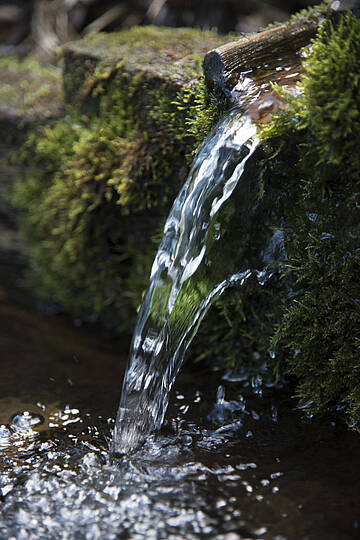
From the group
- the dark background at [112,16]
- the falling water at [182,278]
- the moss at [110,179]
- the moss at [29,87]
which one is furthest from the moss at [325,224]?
the dark background at [112,16]

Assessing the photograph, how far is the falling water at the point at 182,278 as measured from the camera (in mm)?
1761

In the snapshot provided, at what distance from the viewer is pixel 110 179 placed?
2.30 metres

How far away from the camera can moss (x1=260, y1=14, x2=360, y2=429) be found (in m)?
1.56

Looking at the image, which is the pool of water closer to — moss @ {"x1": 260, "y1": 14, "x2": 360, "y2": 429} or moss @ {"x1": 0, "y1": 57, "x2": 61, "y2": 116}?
moss @ {"x1": 260, "y1": 14, "x2": 360, "y2": 429}

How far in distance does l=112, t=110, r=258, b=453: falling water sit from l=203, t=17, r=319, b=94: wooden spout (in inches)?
7.0

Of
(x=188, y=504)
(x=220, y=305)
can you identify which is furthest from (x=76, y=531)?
(x=220, y=305)

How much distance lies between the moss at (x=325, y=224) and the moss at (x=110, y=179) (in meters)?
0.38

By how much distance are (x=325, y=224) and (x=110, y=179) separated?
991mm

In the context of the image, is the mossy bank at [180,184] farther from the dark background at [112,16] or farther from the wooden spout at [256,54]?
the dark background at [112,16]

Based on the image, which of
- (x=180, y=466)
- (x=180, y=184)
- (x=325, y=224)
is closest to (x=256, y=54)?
(x=180, y=184)

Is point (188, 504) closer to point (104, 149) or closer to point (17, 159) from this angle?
point (104, 149)

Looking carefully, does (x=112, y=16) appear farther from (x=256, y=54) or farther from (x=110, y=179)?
(x=256, y=54)

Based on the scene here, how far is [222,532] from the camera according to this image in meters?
1.32

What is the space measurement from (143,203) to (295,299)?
2.69 feet
